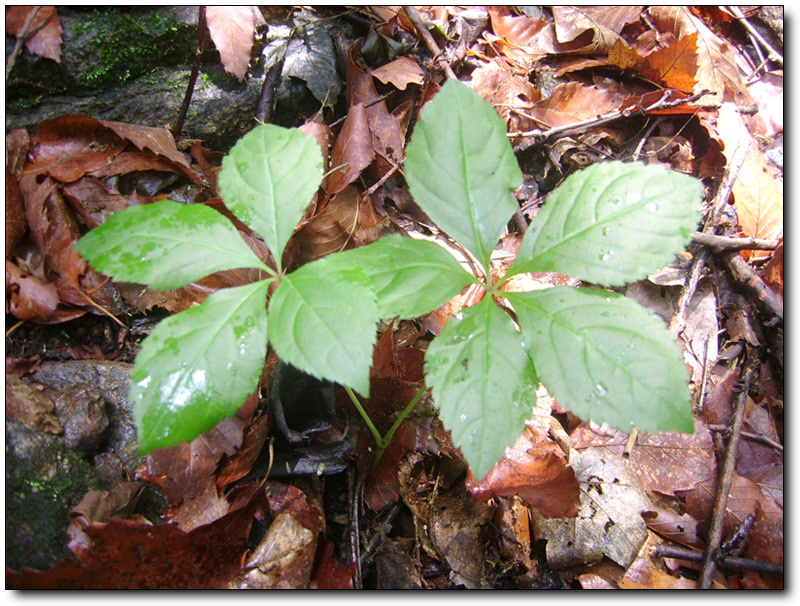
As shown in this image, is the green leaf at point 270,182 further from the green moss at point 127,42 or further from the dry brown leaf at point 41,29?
the dry brown leaf at point 41,29

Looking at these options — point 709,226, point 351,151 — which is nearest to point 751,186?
point 709,226

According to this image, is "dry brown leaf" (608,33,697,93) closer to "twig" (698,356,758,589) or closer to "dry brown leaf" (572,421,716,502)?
"twig" (698,356,758,589)

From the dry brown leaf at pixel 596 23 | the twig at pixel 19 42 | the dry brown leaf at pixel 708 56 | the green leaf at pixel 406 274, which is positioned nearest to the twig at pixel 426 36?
the dry brown leaf at pixel 596 23

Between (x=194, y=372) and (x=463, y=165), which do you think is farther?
(x=463, y=165)

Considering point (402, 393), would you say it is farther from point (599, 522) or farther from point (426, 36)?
point (426, 36)

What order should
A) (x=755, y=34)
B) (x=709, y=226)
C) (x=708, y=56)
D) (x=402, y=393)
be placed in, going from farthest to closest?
(x=755, y=34), (x=708, y=56), (x=709, y=226), (x=402, y=393)

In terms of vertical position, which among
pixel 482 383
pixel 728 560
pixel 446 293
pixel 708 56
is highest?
pixel 708 56

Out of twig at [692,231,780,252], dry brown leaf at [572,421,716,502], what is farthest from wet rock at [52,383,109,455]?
twig at [692,231,780,252]

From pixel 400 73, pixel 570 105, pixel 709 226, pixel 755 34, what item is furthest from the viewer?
pixel 755 34
